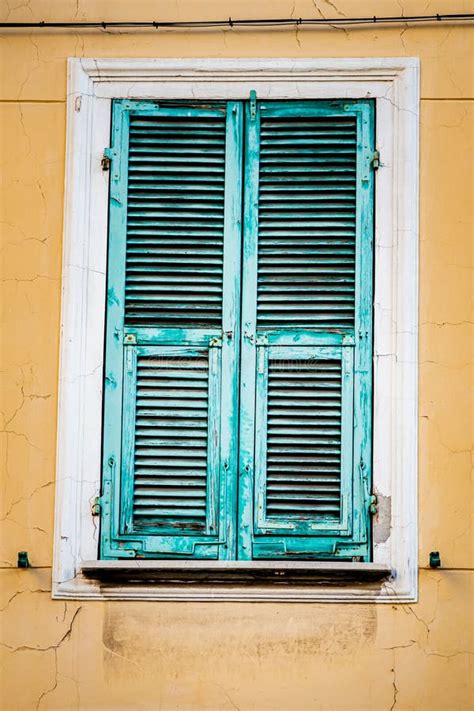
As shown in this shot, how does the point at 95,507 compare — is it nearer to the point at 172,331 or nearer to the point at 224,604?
the point at 224,604

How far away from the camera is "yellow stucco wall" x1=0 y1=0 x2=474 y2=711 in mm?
4672

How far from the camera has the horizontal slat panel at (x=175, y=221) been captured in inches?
191

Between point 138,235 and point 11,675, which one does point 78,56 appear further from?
point 11,675

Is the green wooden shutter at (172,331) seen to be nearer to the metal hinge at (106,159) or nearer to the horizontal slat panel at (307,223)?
the metal hinge at (106,159)

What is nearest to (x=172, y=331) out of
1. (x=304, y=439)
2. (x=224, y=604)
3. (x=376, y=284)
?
(x=304, y=439)

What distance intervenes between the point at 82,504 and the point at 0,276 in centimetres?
97

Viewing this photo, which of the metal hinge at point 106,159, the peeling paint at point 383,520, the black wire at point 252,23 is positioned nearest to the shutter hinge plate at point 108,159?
the metal hinge at point 106,159

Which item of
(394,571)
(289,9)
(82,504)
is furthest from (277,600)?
(289,9)

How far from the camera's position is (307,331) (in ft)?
15.8

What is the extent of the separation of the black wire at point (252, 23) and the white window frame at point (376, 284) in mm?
153

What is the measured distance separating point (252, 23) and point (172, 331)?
130 cm

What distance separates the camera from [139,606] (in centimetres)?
470

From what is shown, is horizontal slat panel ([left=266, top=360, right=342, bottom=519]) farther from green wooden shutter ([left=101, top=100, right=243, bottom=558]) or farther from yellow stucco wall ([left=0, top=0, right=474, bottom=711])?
yellow stucco wall ([left=0, top=0, right=474, bottom=711])

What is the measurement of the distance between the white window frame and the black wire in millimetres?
153
